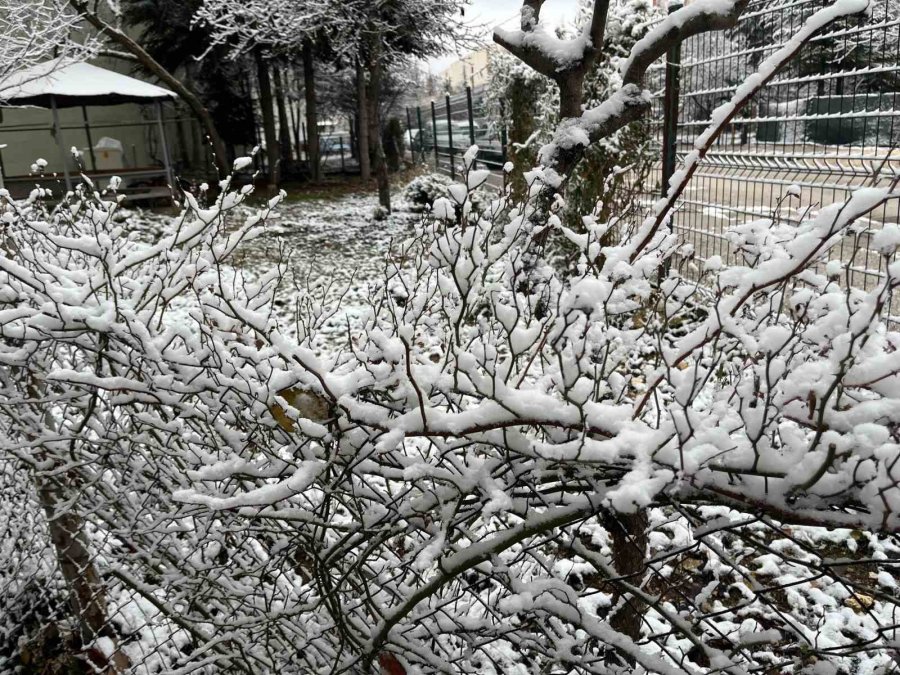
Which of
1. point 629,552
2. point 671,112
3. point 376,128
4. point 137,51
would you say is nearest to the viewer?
point 629,552

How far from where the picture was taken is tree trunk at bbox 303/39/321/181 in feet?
54.4

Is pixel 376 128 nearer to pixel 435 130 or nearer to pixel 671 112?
pixel 435 130

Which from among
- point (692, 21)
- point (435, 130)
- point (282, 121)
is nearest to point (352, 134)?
point (282, 121)

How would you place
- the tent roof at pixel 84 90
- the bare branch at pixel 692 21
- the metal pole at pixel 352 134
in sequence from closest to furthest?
the bare branch at pixel 692 21 < the tent roof at pixel 84 90 < the metal pole at pixel 352 134

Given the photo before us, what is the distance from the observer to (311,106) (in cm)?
1716

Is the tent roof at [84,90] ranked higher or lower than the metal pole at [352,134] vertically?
higher

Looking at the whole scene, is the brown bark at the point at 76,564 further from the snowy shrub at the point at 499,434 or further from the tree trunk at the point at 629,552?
the tree trunk at the point at 629,552

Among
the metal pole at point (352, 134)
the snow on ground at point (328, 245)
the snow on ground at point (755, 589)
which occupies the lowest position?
the snow on ground at point (755, 589)

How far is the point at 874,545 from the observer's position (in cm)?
311

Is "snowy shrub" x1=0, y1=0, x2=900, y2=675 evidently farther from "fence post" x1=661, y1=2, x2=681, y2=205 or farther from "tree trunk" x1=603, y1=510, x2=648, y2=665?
"fence post" x1=661, y1=2, x2=681, y2=205

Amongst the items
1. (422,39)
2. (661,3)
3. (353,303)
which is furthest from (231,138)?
(661,3)

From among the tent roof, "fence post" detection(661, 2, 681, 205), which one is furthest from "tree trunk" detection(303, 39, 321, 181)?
"fence post" detection(661, 2, 681, 205)

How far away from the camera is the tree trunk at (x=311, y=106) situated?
16578 mm

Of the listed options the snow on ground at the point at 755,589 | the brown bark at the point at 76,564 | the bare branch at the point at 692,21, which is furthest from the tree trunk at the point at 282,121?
the bare branch at the point at 692,21
